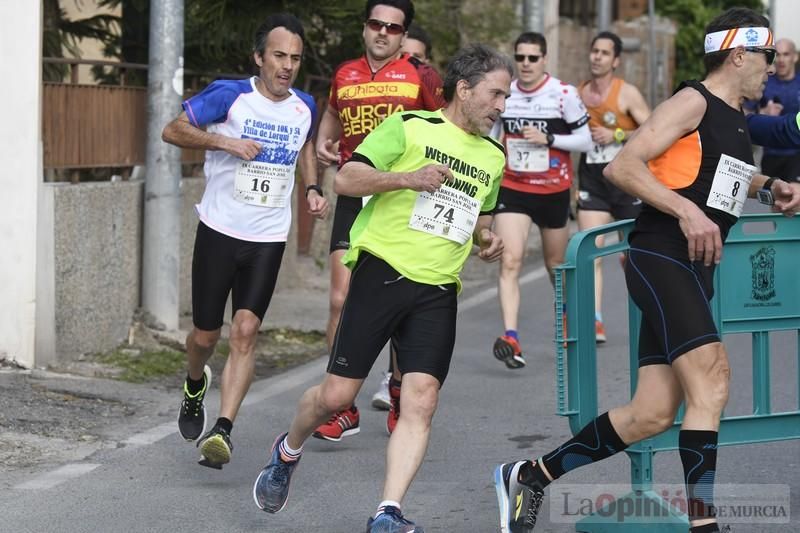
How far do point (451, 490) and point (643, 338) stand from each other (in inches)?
54.8

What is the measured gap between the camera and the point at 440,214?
5555mm

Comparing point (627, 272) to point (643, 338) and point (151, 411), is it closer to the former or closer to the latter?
point (643, 338)

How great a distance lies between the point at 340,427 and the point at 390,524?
7.43 ft

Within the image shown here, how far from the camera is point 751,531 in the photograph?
5.63m

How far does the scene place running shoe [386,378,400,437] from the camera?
743cm

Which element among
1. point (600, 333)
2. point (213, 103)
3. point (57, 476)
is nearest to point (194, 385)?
point (57, 476)

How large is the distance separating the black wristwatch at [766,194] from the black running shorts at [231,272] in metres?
2.31

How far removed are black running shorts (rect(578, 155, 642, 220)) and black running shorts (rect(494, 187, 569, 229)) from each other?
24.9 inches

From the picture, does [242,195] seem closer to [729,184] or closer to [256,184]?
[256,184]

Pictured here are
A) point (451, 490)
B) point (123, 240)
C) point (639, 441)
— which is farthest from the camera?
point (123, 240)

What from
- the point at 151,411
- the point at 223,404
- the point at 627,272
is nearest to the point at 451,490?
the point at 223,404

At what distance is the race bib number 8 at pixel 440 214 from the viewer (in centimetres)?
555

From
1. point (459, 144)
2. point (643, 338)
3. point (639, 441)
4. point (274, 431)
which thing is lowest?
point (274, 431)

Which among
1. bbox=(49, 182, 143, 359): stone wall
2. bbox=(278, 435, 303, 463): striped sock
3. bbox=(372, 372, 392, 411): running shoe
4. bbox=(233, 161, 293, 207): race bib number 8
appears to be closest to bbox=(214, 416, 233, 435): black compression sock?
bbox=(278, 435, 303, 463): striped sock
